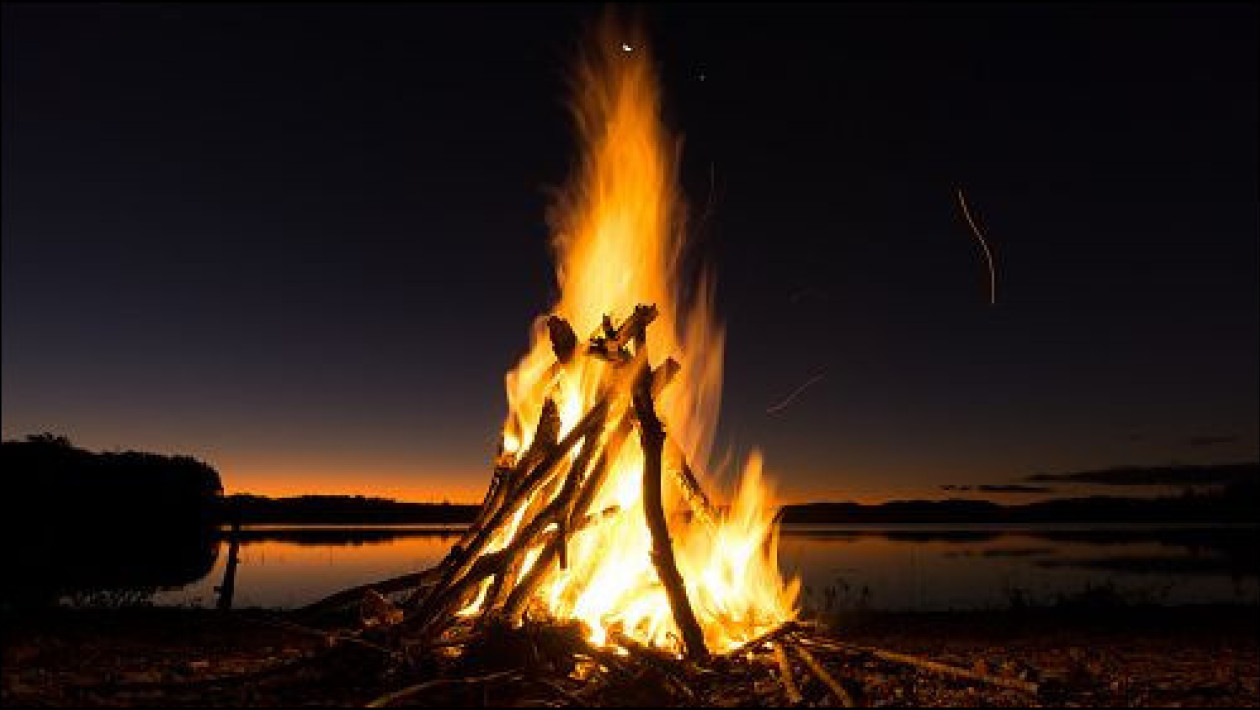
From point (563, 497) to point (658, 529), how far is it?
2.51 feet

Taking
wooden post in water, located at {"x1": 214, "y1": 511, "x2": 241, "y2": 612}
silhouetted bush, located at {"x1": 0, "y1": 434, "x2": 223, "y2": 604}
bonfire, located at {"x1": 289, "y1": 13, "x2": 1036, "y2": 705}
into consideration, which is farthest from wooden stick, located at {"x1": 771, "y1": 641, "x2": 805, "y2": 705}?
silhouetted bush, located at {"x1": 0, "y1": 434, "x2": 223, "y2": 604}

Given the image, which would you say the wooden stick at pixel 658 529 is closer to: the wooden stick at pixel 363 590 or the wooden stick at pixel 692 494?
the wooden stick at pixel 692 494

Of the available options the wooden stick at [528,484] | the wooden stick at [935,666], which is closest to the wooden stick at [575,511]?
the wooden stick at [528,484]

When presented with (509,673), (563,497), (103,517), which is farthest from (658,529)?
(103,517)

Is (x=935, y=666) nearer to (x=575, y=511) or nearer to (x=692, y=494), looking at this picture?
(x=692, y=494)

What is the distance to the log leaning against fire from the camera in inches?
304

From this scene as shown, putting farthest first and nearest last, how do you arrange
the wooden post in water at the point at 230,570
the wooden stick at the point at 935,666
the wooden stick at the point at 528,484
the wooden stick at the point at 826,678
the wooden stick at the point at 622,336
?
the wooden post in water at the point at 230,570 < the wooden stick at the point at 622,336 < the wooden stick at the point at 528,484 < the wooden stick at the point at 935,666 < the wooden stick at the point at 826,678

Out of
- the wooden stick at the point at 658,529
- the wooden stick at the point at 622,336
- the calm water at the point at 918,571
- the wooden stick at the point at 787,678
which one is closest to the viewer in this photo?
the wooden stick at the point at 787,678

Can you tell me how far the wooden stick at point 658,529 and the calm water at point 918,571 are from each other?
19.9 feet

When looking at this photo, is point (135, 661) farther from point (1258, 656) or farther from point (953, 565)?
point (953, 565)

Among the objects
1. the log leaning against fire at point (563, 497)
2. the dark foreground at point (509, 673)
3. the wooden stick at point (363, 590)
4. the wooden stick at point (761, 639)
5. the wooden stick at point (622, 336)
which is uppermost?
the wooden stick at point (622, 336)

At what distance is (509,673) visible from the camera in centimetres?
669

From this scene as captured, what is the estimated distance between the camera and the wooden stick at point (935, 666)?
667cm

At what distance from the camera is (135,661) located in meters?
A: 7.42
